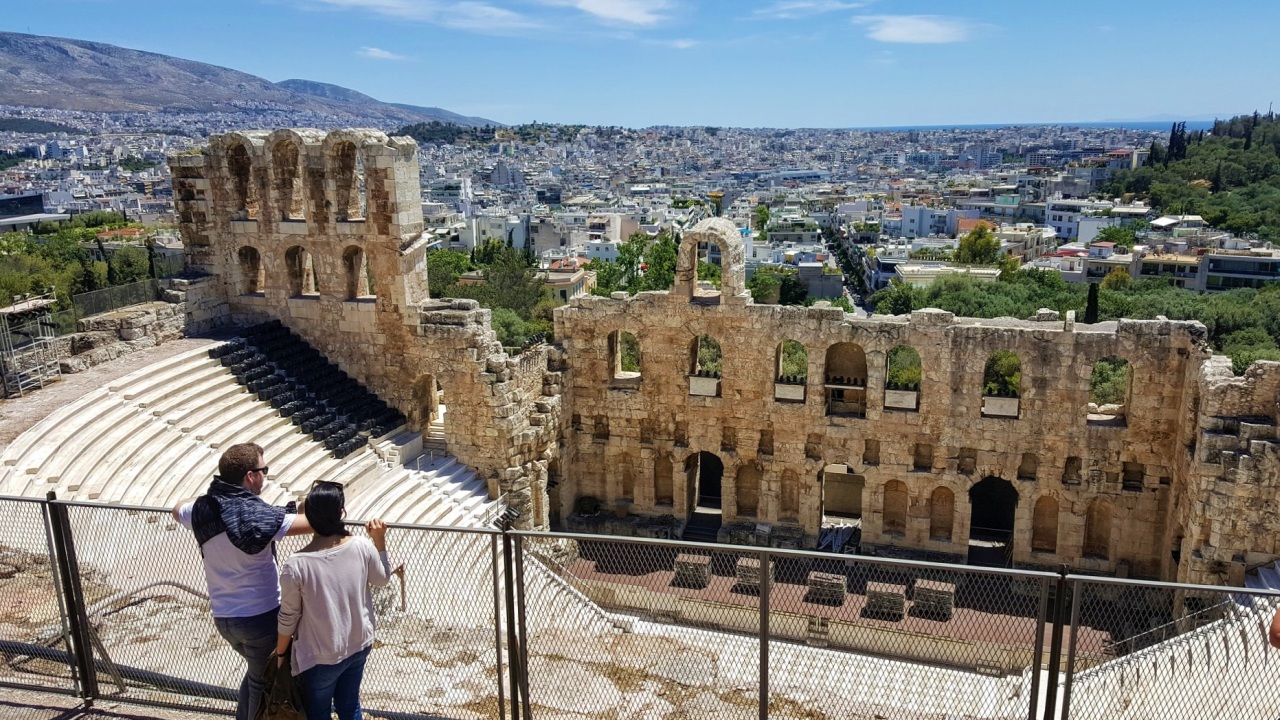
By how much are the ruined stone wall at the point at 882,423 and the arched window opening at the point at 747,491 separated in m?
0.09

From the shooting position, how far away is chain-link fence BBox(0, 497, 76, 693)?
923cm

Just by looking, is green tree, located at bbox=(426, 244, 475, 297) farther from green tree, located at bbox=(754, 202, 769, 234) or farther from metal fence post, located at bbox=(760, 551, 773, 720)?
green tree, located at bbox=(754, 202, 769, 234)

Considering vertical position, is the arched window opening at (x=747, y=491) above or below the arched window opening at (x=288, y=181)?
below

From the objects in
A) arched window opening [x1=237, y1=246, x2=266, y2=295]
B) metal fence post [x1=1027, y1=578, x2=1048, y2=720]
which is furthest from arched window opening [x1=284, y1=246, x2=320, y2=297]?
metal fence post [x1=1027, y1=578, x2=1048, y2=720]

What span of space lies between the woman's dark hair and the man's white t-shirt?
0.49 m

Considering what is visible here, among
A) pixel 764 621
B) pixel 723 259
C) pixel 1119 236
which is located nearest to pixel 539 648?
pixel 764 621

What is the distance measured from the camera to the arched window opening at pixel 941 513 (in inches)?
965

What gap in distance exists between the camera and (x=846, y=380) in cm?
2617

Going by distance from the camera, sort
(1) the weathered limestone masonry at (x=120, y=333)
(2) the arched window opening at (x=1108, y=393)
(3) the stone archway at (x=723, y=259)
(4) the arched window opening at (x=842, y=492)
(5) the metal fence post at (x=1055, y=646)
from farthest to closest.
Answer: (4) the arched window opening at (x=842, y=492)
(3) the stone archway at (x=723, y=259)
(2) the arched window opening at (x=1108, y=393)
(1) the weathered limestone masonry at (x=120, y=333)
(5) the metal fence post at (x=1055, y=646)

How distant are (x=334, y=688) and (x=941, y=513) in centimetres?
2004

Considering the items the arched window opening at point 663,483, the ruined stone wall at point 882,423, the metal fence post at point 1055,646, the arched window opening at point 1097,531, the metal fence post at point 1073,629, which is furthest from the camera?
the arched window opening at point 663,483

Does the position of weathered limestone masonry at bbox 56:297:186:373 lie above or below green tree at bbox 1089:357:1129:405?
above

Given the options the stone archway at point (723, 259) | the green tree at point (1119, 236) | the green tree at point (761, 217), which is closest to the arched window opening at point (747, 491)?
the stone archway at point (723, 259)

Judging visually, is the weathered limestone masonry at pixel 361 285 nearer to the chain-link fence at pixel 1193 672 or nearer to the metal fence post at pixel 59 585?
the chain-link fence at pixel 1193 672
